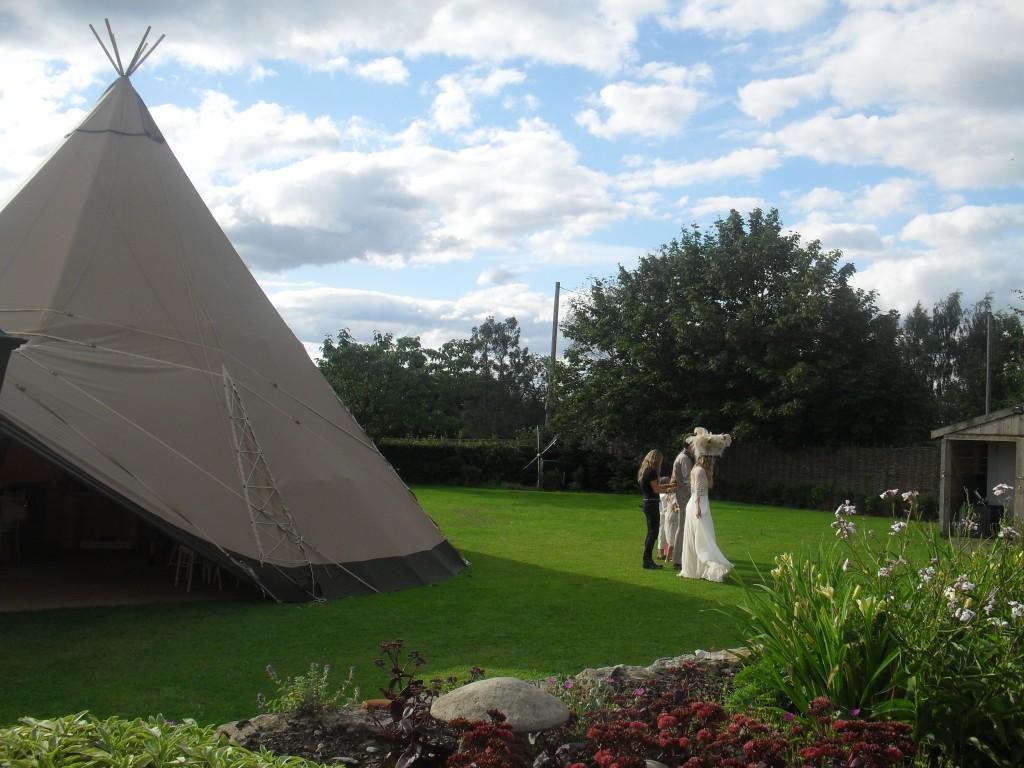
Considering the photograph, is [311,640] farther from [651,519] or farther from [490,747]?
[651,519]

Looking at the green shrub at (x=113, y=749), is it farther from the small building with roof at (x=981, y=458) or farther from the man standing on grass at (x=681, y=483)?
the small building with roof at (x=981, y=458)

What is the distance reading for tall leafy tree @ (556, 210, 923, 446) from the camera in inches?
1021

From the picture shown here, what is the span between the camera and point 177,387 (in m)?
9.79

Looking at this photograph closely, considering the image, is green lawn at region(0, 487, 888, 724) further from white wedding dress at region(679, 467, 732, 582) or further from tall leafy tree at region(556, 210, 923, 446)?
tall leafy tree at region(556, 210, 923, 446)

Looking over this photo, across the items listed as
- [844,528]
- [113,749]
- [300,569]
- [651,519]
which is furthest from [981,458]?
[113,749]

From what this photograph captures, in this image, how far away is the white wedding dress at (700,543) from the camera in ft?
37.1

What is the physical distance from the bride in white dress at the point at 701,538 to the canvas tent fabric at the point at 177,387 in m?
2.84

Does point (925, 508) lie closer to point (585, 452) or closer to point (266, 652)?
point (585, 452)

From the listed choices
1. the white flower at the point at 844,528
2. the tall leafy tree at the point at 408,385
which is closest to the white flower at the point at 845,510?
the white flower at the point at 844,528

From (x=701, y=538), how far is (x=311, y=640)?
5.37 meters

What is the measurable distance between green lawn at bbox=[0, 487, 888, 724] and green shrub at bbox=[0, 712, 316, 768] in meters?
2.36

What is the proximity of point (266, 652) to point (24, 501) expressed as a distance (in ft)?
19.9

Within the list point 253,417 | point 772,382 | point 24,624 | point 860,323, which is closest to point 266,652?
point 24,624

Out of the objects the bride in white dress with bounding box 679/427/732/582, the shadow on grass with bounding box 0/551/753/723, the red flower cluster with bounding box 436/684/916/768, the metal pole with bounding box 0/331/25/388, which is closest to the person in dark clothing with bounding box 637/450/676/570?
the bride in white dress with bounding box 679/427/732/582
